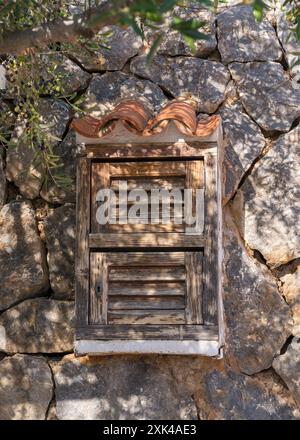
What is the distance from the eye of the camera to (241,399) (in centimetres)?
466

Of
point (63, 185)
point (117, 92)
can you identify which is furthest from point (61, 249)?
point (117, 92)

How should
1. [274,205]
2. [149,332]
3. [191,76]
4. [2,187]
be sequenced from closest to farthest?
[149,332]
[274,205]
[2,187]
[191,76]

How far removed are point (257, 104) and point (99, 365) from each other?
1707 mm

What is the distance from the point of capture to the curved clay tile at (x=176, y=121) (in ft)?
14.5

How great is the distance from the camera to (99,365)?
473cm

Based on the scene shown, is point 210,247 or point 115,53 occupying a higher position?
point 115,53

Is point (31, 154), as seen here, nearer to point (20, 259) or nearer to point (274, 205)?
point (20, 259)

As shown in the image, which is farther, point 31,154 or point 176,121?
point 31,154

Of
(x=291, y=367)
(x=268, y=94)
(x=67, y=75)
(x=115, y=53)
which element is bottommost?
(x=291, y=367)

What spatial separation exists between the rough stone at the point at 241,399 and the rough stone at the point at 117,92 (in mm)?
1571

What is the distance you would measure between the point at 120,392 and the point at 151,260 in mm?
761

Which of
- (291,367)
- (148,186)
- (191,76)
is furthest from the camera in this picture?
(191,76)

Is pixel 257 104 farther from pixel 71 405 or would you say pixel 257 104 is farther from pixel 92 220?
pixel 71 405

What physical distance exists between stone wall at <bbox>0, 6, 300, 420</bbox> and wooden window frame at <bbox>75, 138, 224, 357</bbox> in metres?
0.29
